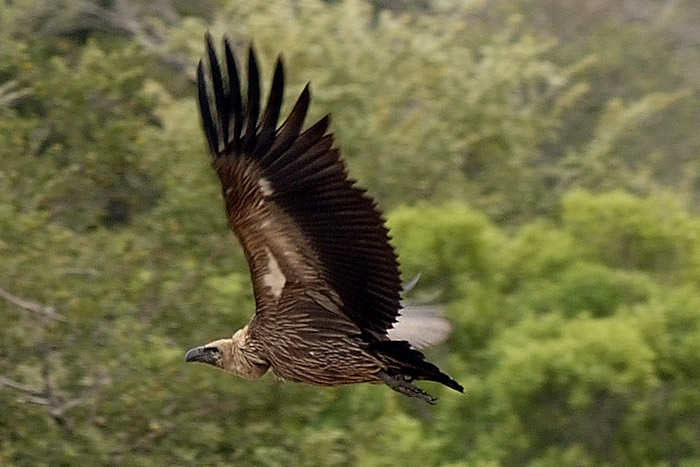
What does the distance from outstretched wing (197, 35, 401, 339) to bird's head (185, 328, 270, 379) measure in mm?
350

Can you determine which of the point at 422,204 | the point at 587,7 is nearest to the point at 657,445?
the point at 422,204

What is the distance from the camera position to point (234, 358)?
6461 mm

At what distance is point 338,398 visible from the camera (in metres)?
11.3

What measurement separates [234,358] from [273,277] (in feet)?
1.75

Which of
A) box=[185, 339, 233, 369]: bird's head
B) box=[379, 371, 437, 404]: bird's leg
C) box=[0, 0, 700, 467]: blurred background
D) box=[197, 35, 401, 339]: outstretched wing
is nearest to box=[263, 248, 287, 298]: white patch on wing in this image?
box=[197, 35, 401, 339]: outstretched wing

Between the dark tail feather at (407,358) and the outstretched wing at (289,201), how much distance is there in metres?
0.21

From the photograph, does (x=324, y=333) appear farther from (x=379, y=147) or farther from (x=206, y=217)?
(x=379, y=147)

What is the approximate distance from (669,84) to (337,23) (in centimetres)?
1025

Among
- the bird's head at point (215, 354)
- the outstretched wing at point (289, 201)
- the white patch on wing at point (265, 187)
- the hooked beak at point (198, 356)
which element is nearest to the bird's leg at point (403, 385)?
the outstretched wing at point (289, 201)

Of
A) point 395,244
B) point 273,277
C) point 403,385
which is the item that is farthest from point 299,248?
point 395,244

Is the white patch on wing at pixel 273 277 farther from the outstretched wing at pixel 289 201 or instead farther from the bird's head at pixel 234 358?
the bird's head at pixel 234 358

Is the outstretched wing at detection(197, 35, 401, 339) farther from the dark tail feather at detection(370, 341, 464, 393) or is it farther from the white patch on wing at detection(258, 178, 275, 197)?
the dark tail feather at detection(370, 341, 464, 393)

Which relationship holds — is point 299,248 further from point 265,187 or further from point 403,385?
point 403,385

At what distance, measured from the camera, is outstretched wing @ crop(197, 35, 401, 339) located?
5633 mm
